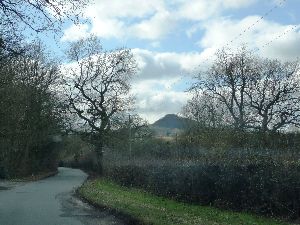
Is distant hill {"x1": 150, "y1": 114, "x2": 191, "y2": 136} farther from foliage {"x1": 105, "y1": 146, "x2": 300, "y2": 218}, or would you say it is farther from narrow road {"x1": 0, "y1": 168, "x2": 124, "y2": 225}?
narrow road {"x1": 0, "y1": 168, "x2": 124, "y2": 225}

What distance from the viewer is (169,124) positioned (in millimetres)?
79312

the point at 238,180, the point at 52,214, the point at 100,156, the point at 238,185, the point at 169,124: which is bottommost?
the point at 52,214

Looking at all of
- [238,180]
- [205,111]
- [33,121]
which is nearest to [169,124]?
[205,111]

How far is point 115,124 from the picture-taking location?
2275 inches

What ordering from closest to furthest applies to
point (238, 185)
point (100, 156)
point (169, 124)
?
point (238, 185)
point (100, 156)
point (169, 124)

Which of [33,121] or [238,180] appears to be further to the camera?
[33,121]

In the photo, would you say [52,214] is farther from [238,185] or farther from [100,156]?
[100,156]

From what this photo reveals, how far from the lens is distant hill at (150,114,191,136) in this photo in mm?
65062

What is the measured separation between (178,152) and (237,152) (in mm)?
8803

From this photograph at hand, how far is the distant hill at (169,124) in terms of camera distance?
65062 millimetres

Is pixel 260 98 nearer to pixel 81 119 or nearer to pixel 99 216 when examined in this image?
pixel 81 119

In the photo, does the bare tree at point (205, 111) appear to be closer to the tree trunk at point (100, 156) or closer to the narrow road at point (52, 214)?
the tree trunk at point (100, 156)

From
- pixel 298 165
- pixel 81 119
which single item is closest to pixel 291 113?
pixel 81 119

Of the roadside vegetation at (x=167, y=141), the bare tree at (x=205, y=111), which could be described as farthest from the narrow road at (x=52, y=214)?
the bare tree at (x=205, y=111)
